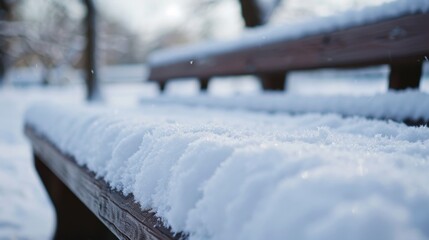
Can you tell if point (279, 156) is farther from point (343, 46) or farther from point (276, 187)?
point (343, 46)

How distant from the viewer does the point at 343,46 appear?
1.66 m

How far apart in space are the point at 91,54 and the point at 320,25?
9.16 m

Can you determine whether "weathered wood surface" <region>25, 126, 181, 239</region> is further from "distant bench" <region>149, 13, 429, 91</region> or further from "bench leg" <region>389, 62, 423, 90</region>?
"bench leg" <region>389, 62, 423, 90</region>

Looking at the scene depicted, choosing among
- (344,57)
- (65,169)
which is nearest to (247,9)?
(344,57)

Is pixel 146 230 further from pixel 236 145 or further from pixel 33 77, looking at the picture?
pixel 33 77

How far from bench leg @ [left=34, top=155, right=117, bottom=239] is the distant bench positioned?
53.7 inches

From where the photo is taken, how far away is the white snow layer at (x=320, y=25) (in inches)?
55.5

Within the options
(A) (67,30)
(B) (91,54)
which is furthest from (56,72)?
(B) (91,54)

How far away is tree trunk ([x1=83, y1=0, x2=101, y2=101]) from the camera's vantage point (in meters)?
9.67

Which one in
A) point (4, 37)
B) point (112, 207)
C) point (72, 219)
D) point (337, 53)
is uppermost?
point (4, 37)

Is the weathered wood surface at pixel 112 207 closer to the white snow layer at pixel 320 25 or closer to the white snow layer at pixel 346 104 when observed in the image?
the white snow layer at pixel 346 104

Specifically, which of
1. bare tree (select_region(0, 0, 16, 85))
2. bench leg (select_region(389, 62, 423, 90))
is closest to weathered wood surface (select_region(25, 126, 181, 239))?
bench leg (select_region(389, 62, 423, 90))

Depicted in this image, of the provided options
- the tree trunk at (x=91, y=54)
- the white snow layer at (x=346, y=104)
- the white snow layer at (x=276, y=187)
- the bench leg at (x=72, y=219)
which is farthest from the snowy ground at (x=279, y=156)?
the tree trunk at (x=91, y=54)

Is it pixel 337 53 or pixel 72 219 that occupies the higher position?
pixel 337 53
